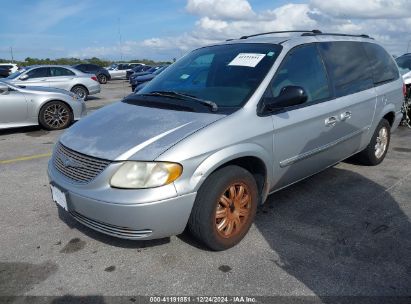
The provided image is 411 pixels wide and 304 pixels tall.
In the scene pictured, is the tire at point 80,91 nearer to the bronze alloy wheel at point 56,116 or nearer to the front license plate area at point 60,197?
the bronze alloy wheel at point 56,116

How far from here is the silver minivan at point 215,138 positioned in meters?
2.78

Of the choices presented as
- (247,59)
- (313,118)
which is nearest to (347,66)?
(313,118)

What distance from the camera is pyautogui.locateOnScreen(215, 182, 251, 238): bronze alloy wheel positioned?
3.13m

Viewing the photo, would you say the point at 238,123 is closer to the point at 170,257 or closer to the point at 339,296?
the point at 170,257

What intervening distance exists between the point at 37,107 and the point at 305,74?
6509mm

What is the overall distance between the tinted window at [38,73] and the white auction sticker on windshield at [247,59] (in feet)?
40.8

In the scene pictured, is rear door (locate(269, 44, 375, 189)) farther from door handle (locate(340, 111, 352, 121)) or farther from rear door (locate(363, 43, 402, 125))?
rear door (locate(363, 43, 402, 125))

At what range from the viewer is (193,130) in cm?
294

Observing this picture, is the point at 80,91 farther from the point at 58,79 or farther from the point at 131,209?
the point at 131,209

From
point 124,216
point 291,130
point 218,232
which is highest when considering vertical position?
point 291,130

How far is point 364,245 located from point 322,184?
4.97 feet

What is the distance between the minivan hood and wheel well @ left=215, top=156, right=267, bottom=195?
43cm

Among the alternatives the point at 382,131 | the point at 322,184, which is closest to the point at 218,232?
the point at 322,184

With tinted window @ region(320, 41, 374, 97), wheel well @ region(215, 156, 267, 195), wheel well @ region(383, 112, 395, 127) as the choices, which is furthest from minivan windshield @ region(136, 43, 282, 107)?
wheel well @ region(383, 112, 395, 127)
